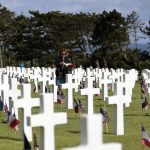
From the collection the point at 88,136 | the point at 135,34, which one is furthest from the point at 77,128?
the point at 135,34

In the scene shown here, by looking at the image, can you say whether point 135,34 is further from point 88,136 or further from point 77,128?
point 88,136

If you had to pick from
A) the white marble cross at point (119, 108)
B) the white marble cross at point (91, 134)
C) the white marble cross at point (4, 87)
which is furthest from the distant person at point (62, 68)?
the white marble cross at point (91, 134)

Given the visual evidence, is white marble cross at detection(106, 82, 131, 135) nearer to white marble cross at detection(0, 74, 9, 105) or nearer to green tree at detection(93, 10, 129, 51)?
white marble cross at detection(0, 74, 9, 105)

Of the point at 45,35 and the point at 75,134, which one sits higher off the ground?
the point at 45,35

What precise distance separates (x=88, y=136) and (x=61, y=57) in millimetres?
13945

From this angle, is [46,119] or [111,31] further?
[111,31]

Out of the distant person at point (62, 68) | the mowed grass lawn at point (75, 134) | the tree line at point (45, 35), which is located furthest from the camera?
the tree line at point (45, 35)

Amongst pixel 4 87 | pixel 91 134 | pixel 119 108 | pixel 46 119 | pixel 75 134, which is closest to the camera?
pixel 91 134

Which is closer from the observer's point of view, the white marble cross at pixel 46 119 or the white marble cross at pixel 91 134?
the white marble cross at pixel 91 134

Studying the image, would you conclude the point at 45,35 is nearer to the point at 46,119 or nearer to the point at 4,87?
the point at 4,87

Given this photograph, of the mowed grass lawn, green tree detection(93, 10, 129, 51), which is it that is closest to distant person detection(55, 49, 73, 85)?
the mowed grass lawn

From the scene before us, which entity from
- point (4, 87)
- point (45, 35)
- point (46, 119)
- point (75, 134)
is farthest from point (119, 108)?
point (45, 35)

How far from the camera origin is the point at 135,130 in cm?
1266

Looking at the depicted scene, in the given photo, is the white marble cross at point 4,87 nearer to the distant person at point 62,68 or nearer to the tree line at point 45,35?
the distant person at point 62,68
